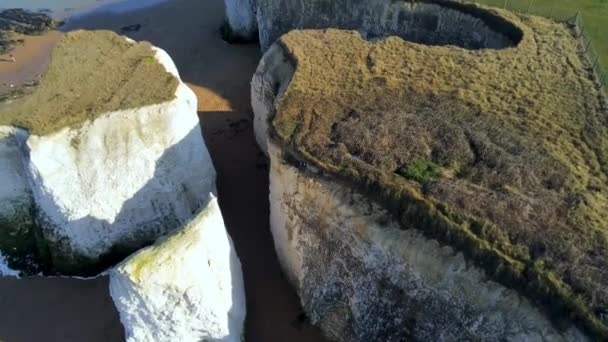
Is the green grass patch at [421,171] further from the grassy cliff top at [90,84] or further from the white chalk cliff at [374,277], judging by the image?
the grassy cliff top at [90,84]

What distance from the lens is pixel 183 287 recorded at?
1395 centimetres

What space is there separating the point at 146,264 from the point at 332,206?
5.12 metres

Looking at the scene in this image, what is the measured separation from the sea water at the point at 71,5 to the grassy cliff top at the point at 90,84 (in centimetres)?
1857

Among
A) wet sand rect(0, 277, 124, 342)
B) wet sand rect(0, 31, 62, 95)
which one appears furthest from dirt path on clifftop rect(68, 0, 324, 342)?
wet sand rect(0, 277, 124, 342)

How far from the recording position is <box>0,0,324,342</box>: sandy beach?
1711cm

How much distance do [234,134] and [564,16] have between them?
16672 mm

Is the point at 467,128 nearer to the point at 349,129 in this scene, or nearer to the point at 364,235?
the point at 349,129

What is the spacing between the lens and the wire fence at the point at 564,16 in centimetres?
2068

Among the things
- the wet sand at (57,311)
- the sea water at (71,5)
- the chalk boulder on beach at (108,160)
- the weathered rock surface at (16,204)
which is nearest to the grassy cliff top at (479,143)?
the chalk boulder on beach at (108,160)

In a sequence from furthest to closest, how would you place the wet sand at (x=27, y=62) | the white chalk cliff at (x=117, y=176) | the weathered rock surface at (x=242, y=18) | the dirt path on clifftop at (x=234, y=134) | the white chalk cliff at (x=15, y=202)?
the weathered rock surface at (x=242, y=18)
the wet sand at (x=27, y=62)
the white chalk cliff at (x=15, y=202)
the dirt path on clifftop at (x=234, y=134)
the white chalk cliff at (x=117, y=176)

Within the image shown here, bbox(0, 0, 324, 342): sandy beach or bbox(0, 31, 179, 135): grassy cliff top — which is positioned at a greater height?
bbox(0, 31, 179, 135): grassy cliff top

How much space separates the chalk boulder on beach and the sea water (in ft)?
69.5

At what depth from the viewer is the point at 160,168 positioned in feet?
59.0

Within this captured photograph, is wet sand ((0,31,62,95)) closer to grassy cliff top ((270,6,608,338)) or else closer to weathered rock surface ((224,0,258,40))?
weathered rock surface ((224,0,258,40))
